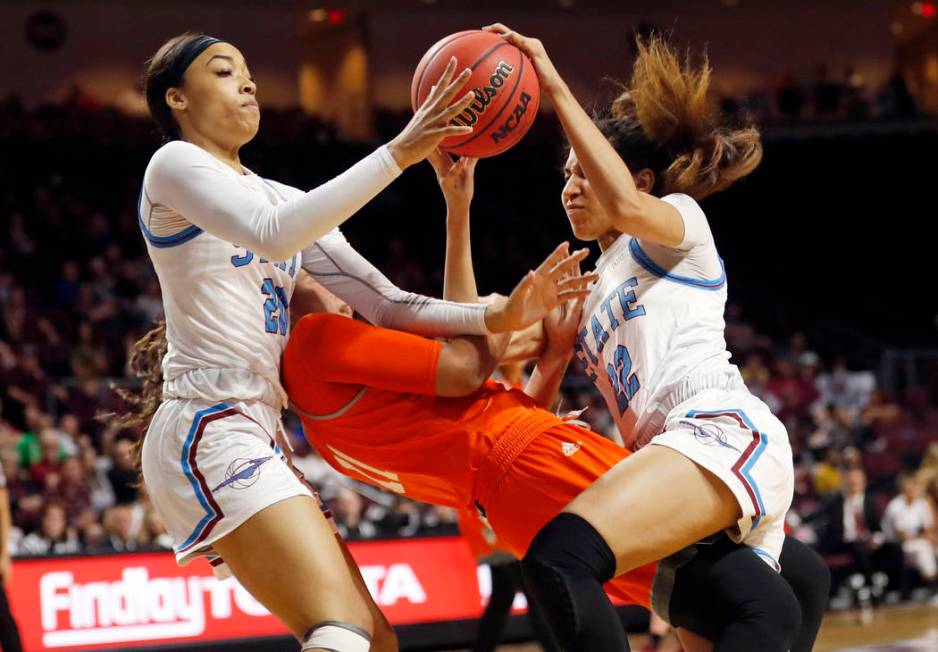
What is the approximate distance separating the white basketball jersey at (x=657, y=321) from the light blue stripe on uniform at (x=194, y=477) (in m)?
0.99

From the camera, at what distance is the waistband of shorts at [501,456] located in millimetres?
2938

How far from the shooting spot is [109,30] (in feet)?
62.9

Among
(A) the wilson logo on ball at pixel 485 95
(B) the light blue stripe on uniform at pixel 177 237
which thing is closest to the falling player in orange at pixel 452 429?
(B) the light blue stripe on uniform at pixel 177 237

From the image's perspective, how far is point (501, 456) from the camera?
2941 millimetres

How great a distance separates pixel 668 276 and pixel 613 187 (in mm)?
334

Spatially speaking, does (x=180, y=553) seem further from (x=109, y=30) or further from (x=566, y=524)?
(x=109, y=30)

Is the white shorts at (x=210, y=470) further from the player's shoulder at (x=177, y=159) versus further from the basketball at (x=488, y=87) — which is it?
the basketball at (x=488, y=87)

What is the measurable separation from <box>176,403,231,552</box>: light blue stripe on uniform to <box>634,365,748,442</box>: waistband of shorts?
40.9 inches

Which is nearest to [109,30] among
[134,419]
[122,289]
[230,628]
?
[122,289]

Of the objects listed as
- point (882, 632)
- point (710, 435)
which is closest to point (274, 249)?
point (710, 435)

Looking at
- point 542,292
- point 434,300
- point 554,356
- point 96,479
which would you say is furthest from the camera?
point 96,479

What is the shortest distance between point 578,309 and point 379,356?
0.68 meters

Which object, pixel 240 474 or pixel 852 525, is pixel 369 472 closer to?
pixel 240 474

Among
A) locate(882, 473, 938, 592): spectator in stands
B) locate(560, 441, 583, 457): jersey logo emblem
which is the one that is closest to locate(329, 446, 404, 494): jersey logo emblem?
locate(560, 441, 583, 457): jersey logo emblem
